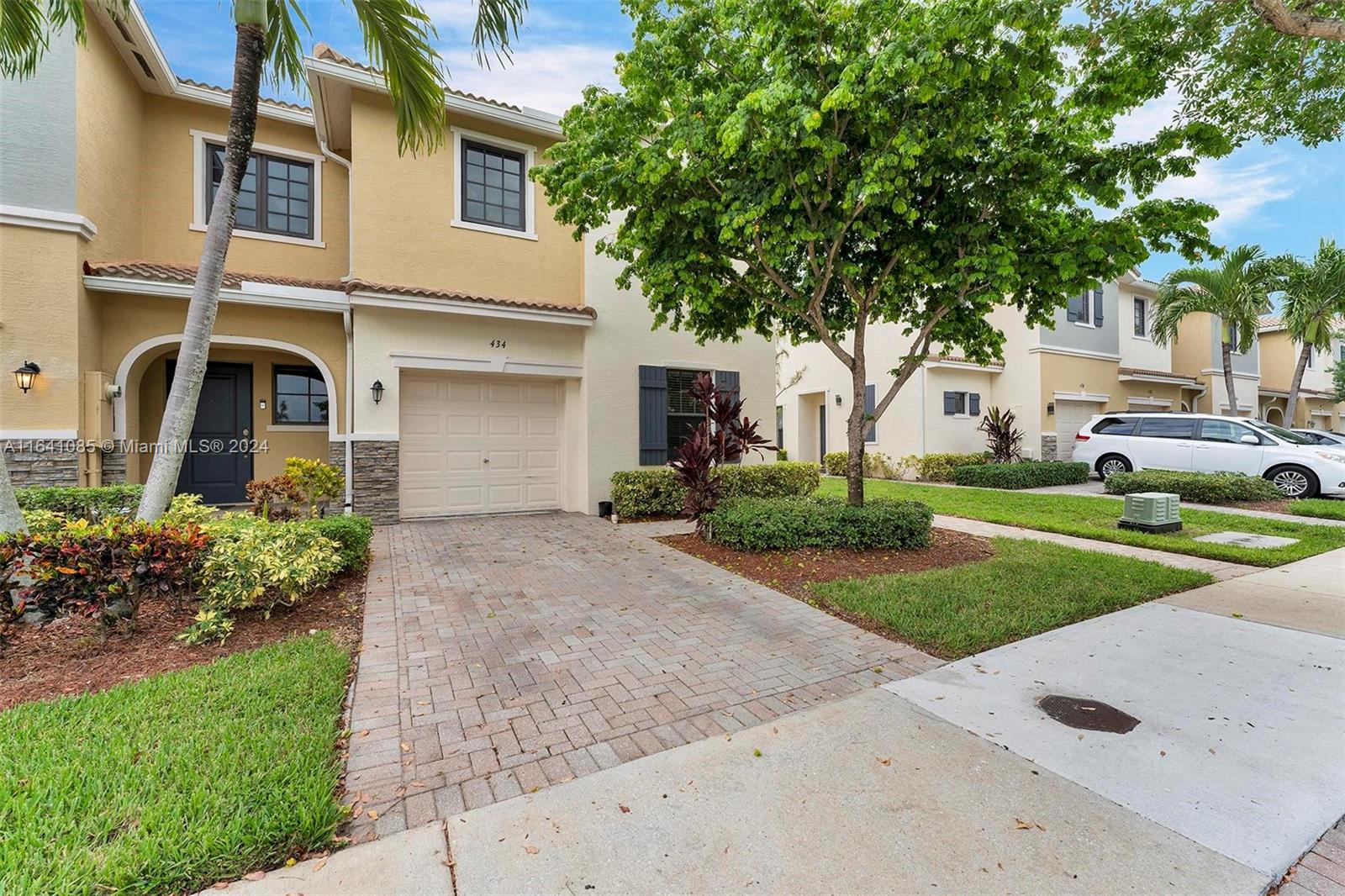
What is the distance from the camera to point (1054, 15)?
4.34 m

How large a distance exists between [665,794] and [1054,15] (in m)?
5.90

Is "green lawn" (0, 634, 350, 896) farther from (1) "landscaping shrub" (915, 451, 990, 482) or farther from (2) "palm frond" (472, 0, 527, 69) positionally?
(1) "landscaping shrub" (915, 451, 990, 482)

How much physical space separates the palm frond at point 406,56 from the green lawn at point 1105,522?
385 inches

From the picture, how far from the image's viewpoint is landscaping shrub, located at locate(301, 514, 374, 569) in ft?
18.5

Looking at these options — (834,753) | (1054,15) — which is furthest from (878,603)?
(1054,15)

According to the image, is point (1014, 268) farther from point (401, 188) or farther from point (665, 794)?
point (401, 188)

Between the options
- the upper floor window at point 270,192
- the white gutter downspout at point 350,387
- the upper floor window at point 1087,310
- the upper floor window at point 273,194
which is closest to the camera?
the white gutter downspout at point 350,387

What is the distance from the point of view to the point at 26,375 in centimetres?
696

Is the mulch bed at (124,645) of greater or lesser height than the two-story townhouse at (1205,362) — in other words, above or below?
below

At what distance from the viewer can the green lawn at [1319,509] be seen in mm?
9406

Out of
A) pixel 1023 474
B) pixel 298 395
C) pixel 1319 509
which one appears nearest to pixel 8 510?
pixel 298 395

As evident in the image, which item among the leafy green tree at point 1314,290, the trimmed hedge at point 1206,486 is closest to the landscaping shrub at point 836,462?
the trimmed hedge at point 1206,486

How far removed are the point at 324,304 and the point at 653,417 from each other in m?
5.41

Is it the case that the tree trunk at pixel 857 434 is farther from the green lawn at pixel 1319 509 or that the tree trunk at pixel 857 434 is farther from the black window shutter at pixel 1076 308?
the black window shutter at pixel 1076 308
